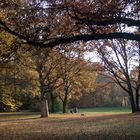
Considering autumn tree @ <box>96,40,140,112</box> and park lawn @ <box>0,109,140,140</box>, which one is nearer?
park lawn @ <box>0,109,140,140</box>

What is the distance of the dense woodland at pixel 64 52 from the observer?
21.3 meters

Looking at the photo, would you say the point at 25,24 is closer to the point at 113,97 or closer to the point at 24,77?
the point at 24,77

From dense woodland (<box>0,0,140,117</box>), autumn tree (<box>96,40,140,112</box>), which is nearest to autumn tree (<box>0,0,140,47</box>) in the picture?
dense woodland (<box>0,0,140,117</box>)

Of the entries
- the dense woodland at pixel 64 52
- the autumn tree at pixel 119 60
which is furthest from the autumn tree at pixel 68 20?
the autumn tree at pixel 119 60

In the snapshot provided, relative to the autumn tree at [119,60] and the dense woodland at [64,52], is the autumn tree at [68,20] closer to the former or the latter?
the dense woodland at [64,52]

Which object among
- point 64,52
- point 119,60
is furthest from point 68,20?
point 119,60

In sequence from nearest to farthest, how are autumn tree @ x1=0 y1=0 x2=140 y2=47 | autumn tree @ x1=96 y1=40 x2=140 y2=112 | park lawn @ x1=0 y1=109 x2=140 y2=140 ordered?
park lawn @ x1=0 y1=109 x2=140 y2=140 < autumn tree @ x1=0 y1=0 x2=140 y2=47 < autumn tree @ x1=96 y1=40 x2=140 y2=112

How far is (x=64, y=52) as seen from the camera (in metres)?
26.4

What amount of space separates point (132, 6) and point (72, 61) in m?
39.5

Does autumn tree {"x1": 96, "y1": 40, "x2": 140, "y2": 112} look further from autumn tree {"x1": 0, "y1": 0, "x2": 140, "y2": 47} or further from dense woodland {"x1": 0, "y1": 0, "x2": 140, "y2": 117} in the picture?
autumn tree {"x1": 0, "y1": 0, "x2": 140, "y2": 47}

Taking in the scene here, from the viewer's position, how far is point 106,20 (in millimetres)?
20484

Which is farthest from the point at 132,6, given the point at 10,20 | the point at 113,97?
the point at 113,97

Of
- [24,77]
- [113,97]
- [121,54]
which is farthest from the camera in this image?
[113,97]

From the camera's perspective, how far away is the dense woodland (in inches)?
840
